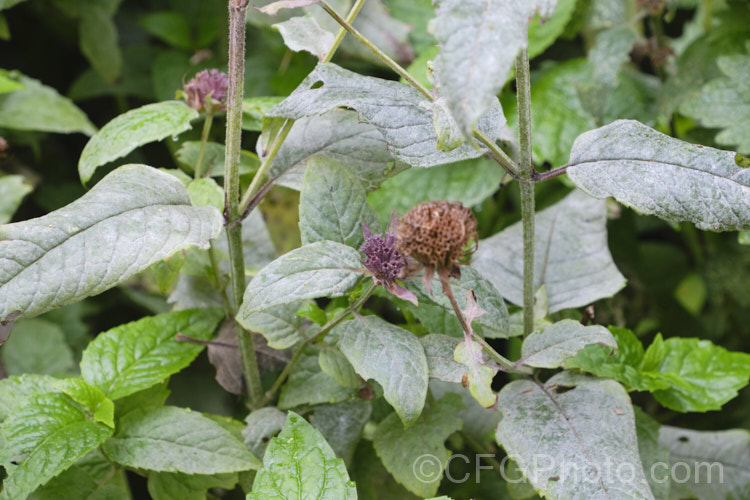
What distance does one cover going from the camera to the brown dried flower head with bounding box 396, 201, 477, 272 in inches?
23.6

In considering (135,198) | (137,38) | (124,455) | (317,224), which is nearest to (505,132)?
(317,224)

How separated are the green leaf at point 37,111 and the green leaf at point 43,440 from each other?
1.88 feet

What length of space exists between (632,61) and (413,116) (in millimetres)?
1064

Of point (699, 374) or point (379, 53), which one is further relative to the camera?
point (699, 374)

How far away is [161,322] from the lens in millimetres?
859

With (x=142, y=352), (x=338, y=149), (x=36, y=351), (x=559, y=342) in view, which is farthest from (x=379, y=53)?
(x=36, y=351)

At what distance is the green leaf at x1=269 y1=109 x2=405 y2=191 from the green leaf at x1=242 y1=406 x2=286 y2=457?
29cm

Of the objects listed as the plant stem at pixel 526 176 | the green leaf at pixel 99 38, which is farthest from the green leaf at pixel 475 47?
the green leaf at pixel 99 38

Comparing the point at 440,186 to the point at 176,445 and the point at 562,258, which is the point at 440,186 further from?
the point at 176,445

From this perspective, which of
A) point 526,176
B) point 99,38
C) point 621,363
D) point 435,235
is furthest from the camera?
point 99,38

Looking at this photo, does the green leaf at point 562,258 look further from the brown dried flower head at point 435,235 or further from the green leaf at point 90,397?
the green leaf at point 90,397

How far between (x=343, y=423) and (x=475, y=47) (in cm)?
52

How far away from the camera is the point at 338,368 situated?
0.73m

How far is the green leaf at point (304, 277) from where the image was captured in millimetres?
604
